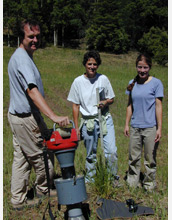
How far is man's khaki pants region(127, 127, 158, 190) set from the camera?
12.7ft

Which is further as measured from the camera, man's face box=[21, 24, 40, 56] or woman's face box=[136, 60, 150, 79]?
woman's face box=[136, 60, 150, 79]

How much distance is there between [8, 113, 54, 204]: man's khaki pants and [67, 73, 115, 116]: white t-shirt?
77 centimetres

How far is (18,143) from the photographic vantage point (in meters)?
3.28

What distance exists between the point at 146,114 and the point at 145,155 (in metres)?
0.58

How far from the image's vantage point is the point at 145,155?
3.93 meters

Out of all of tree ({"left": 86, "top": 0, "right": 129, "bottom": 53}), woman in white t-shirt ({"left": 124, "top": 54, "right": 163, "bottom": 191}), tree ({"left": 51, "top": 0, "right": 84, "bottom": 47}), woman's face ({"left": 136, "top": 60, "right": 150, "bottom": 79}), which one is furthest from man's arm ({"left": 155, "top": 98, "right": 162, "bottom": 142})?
tree ({"left": 86, "top": 0, "right": 129, "bottom": 53})

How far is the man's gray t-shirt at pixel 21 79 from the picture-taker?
291 cm

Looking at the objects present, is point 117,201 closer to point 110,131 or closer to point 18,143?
point 110,131

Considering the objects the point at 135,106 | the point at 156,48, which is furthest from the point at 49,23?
the point at 135,106

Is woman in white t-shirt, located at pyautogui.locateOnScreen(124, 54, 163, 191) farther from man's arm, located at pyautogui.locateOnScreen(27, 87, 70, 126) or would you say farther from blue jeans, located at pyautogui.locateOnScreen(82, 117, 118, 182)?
man's arm, located at pyautogui.locateOnScreen(27, 87, 70, 126)

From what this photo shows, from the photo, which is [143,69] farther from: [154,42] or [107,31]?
[107,31]

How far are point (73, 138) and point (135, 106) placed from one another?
64.9 inches

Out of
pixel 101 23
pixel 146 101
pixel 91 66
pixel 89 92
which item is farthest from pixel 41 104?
pixel 101 23

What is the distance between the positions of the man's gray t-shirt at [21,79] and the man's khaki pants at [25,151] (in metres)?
0.13
